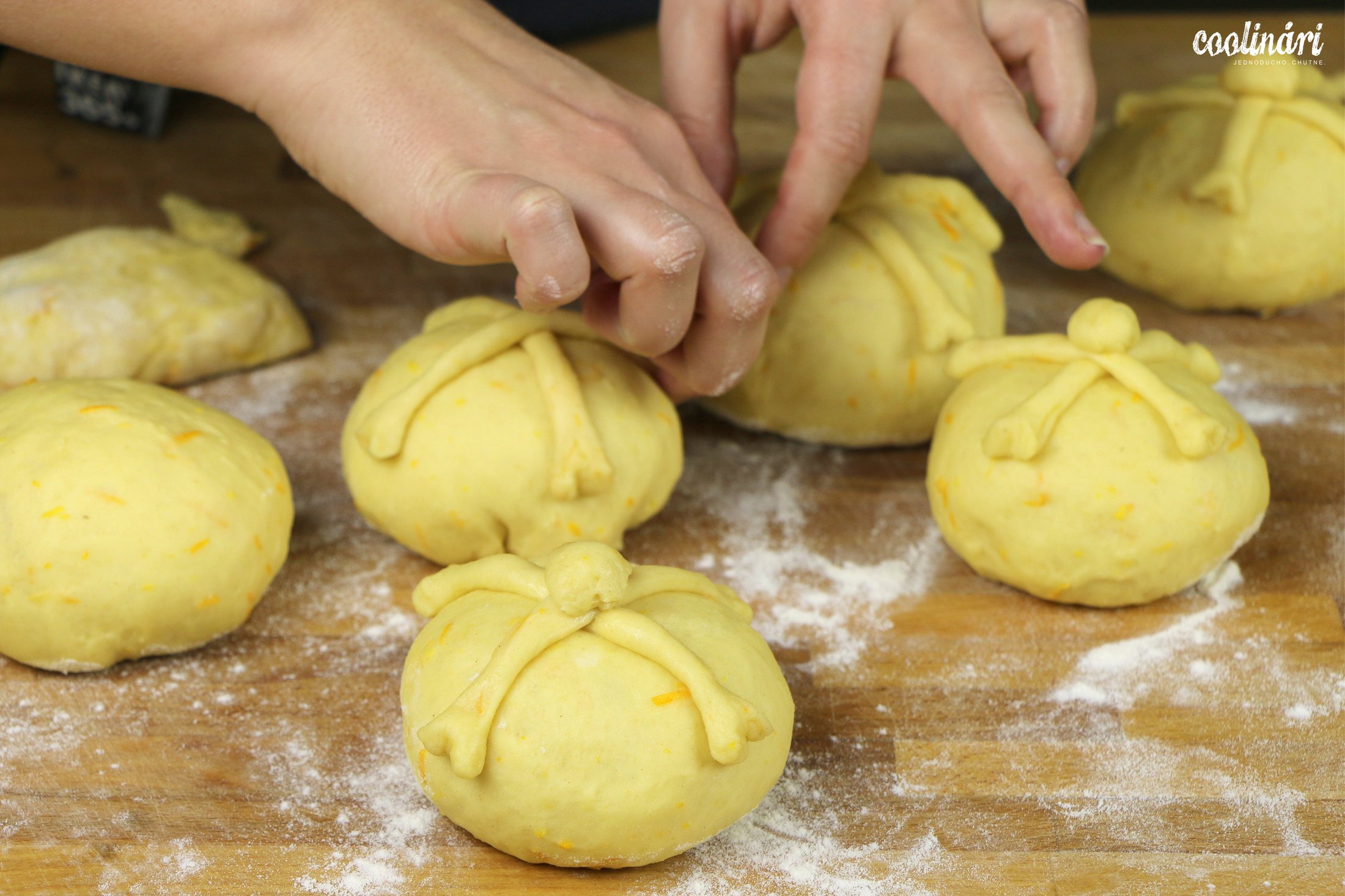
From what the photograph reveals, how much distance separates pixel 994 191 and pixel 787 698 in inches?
57.4

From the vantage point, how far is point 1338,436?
193 centimetres

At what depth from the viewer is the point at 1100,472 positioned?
1.53 m

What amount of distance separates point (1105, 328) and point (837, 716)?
0.54 m

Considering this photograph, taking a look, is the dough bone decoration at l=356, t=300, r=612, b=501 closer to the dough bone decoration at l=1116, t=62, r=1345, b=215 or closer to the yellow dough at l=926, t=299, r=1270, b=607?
the yellow dough at l=926, t=299, r=1270, b=607

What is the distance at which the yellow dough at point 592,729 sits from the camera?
3.98ft

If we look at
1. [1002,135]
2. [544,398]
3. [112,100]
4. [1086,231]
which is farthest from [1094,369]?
[112,100]

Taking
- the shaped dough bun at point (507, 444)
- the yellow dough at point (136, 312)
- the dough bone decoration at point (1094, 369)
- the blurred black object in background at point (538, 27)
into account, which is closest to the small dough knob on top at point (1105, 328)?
the dough bone decoration at point (1094, 369)

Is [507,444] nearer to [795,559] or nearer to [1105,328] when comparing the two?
[795,559]

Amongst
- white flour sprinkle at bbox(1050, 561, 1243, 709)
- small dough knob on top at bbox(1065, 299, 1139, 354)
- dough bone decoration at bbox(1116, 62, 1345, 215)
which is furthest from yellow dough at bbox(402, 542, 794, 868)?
dough bone decoration at bbox(1116, 62, 1345, 215)

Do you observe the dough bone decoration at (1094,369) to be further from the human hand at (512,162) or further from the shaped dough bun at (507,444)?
the shaped dough bun at (507,444)

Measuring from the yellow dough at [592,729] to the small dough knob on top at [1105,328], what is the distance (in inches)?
23.4

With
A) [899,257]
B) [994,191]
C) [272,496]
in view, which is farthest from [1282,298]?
[272,496]

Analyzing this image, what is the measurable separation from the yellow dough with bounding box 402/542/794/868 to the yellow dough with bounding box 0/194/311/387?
0.85m

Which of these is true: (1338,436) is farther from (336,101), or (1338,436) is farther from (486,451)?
(336,101)
